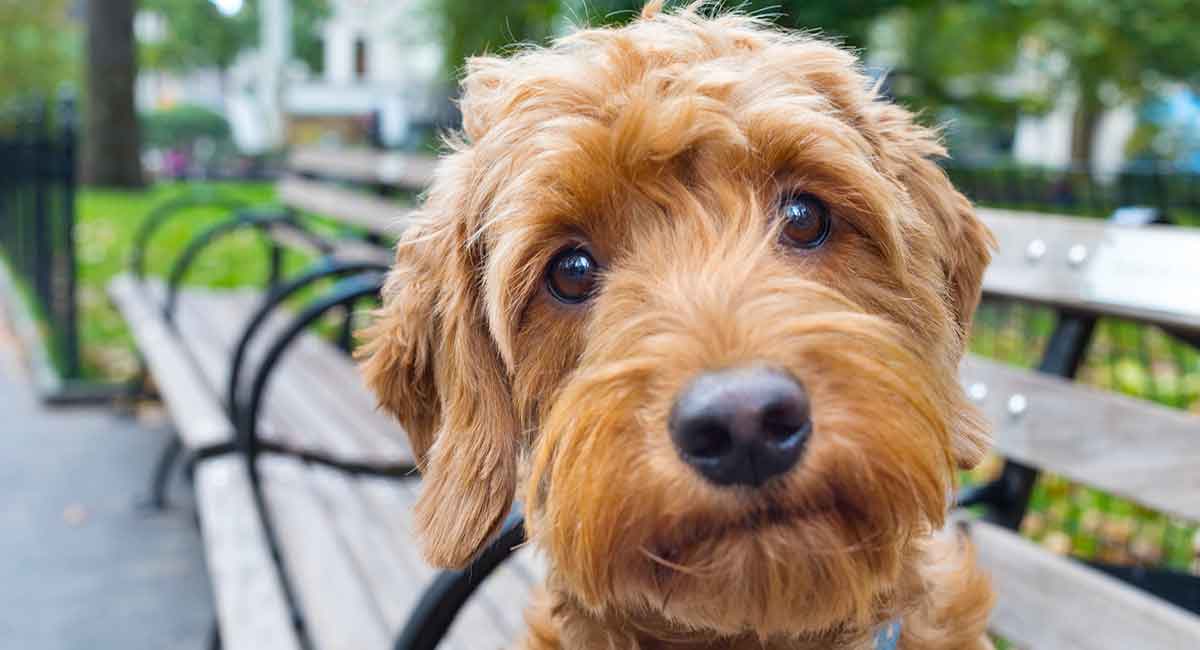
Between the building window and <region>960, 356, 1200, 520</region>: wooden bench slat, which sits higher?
<region>960, 356, 1200, 520</region>: wooden bench slat

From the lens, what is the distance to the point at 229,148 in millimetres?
34500

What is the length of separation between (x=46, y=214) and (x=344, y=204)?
360cm

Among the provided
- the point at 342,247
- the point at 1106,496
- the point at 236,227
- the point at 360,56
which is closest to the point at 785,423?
the point at 1106,496

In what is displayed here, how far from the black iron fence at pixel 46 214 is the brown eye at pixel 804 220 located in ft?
21.8

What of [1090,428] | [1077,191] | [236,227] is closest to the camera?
[1090,428]

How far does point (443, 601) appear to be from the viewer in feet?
7.01

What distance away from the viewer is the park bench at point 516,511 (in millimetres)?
2229

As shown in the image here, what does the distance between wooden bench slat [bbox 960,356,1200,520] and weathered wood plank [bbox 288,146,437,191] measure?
2.20 m

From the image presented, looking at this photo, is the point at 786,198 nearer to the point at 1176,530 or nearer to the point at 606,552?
the point at 606,552

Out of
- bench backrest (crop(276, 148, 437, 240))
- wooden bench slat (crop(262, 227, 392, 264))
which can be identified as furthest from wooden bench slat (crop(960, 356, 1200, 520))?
wooden bench slat (crop(262, 227, 392, 264))

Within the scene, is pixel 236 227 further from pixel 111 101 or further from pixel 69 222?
pixel 111 101

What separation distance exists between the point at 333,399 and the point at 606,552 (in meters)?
3.35

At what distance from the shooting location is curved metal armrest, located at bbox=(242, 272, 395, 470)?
3.29 m

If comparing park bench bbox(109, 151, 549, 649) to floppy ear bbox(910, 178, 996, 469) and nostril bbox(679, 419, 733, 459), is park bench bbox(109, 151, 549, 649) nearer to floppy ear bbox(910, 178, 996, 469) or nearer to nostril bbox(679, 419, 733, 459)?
floppy ear bbox(910, 178, 996, 469)
